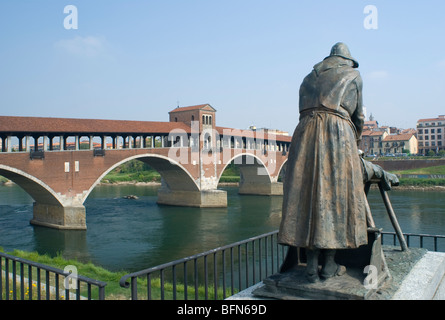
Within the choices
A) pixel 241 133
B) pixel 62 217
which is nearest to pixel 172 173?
pixel 241 133

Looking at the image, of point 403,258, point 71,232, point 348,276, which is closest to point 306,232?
point 348,276

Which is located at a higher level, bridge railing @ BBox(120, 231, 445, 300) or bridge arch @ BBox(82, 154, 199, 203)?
bridge arch @ BBox(82, 154, 199, 203)

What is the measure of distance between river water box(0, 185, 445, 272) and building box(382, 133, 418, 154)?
1404 inches

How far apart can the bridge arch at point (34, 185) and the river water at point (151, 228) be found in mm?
1521

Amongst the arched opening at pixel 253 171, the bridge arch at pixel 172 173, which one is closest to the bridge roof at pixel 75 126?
the bridge arch at pixel 172 173

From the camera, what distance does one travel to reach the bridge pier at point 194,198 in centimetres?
2995

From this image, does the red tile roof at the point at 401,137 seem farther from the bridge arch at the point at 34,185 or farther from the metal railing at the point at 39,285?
the metal railing at the point at 39,285

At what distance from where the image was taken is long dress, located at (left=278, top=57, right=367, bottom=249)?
3.36 meters

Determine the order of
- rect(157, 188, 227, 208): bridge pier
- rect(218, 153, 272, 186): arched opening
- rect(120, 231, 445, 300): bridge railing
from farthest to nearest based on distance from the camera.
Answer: rect(218, 153, 272, 186): arched opening, rect(157, 188, 227, 208): bridge pier, rect(120, 231, 445, 300): bridge railing

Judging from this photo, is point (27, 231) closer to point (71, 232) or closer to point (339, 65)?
point (71, 232)

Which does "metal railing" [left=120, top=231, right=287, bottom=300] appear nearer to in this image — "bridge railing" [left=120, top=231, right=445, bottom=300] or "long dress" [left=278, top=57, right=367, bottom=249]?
"bridge railing" [left=120, top=231, right=445, bottom=300]

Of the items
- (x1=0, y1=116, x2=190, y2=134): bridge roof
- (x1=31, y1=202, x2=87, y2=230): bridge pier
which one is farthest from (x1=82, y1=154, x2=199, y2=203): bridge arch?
(x1=31, y1=202, x2=87, y2=230): bridge pier
